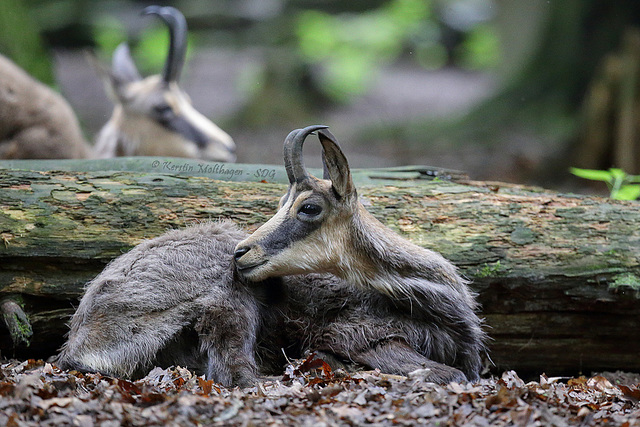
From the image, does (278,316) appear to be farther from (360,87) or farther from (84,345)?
(360,87)

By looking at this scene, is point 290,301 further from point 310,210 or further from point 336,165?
point 336,165

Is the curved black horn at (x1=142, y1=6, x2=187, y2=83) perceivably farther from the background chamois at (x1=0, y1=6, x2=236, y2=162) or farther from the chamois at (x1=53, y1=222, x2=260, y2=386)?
the chamois at (x1=53, y1=222, x2=260, y2=386)

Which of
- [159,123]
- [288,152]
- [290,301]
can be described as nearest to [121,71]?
[159,123]

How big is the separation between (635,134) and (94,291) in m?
10.5

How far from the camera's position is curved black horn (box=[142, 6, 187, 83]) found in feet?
31.6

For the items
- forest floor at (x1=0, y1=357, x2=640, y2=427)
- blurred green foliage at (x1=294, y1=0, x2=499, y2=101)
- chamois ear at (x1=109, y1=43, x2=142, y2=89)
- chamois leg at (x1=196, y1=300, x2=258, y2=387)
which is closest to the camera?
forest floor at (x1=0, y1=357, x2=640, y2=427)

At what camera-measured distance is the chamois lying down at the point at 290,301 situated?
4.29 m

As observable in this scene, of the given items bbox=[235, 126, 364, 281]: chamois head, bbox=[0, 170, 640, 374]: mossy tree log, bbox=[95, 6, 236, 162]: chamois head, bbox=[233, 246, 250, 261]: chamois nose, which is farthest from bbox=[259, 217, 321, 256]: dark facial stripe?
bbox=[95, 6, 236, 162]: chamois head

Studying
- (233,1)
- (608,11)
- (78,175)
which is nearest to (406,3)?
(233,1)

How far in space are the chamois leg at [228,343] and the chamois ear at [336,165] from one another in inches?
40.5

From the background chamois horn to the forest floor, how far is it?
4.07 feet

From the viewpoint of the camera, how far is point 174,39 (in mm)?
9750

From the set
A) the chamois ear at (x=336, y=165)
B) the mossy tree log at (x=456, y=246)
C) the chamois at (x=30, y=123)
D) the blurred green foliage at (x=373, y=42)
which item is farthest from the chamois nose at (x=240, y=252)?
the blurred green foliage at (x=373, y=42)

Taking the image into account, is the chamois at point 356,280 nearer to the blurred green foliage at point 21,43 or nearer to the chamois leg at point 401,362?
the chamois leg at point 401,362
